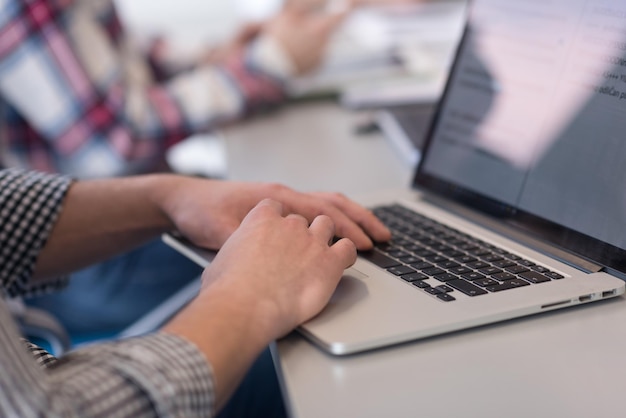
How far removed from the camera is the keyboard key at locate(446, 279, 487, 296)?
2.08 feet

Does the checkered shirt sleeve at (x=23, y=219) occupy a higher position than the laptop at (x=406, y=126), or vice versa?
the laptop at (x=406, y=126)

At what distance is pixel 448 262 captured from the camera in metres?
0.71

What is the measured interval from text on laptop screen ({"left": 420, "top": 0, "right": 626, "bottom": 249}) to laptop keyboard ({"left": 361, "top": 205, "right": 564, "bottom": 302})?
66 millimetres

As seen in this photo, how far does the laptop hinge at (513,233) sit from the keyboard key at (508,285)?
66 millimetres

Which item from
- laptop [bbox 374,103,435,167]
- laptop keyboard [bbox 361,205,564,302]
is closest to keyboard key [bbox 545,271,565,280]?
laptop keyboard [bbox 361,205,564,302]

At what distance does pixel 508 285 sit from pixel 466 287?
3 centimetres

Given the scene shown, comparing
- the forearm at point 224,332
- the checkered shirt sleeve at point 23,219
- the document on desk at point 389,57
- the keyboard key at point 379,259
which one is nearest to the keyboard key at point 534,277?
the keyboard key at point 379,259

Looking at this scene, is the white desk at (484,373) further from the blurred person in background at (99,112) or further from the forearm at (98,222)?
the blurred person in background at (99,112)

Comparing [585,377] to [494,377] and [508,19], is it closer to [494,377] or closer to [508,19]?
[494,377]

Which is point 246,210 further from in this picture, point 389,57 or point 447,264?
point 389,57

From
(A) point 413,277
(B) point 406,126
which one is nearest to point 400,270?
(A) point 413,277

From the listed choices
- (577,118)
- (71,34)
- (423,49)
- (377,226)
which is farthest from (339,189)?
(423,49)

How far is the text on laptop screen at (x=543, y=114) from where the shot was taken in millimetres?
706

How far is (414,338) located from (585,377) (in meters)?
0.12
